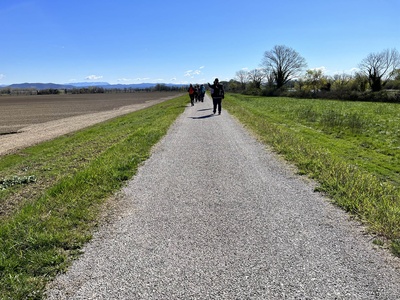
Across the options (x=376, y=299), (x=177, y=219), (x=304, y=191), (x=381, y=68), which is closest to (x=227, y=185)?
(x=304, y=191)

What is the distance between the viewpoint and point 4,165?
11.6 meters

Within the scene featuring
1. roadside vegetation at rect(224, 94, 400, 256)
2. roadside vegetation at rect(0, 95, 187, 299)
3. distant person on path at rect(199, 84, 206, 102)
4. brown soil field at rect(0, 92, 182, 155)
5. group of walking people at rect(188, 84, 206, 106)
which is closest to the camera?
roadside vegetation at rect(0, 95, 187, 299)

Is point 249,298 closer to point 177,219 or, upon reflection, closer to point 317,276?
point 317,276

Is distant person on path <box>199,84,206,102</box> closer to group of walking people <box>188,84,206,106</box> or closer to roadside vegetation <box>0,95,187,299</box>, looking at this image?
group of walking people <box>188,84,206,106</box>

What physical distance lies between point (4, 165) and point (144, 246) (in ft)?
34.2

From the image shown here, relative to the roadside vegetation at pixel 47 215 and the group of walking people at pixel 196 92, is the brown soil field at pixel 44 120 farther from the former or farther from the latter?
the group of walking people at pixel 196 92

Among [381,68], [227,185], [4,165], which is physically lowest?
[4,165]

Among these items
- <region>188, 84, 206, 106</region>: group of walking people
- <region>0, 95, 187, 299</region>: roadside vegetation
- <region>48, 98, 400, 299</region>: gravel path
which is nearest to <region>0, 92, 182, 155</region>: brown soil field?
<region>0, 95, 187, 299</region>: roadside vegetation

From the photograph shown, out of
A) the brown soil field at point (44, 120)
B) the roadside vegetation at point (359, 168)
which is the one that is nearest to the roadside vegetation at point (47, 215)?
the roadside vegetation at point (359, 168)

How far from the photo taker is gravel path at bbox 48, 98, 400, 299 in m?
2.90

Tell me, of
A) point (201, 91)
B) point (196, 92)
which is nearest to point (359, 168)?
point (196, 92)

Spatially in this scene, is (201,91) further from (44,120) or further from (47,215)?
(47,215)

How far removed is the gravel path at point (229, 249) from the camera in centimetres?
290

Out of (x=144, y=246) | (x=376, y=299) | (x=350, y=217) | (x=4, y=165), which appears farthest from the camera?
(x=4, y=165)
